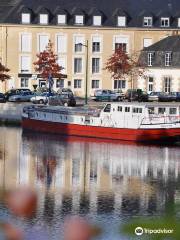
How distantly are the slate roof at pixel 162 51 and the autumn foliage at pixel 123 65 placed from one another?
697 mm

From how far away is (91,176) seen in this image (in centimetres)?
3175

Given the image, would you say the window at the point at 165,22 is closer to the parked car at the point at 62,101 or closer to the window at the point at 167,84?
the window at the point at 167,84

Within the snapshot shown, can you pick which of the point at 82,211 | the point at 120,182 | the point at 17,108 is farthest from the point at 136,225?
the point at 17,108

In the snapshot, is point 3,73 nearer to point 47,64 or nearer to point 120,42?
point 47,64

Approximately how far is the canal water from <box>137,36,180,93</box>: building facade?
1780cm

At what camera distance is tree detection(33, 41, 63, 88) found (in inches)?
2618

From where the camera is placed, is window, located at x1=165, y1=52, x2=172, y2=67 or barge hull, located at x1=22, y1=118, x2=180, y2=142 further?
window, located at x1=165, y1=52, x2=172, y2=67

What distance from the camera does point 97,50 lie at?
228 ft

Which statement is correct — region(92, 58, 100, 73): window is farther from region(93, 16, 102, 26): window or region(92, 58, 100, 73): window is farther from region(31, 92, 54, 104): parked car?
region(31, 92, 54, 104): parked car

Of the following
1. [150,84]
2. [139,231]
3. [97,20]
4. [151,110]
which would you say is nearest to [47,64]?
[97,20]

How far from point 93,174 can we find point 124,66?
3471 cm

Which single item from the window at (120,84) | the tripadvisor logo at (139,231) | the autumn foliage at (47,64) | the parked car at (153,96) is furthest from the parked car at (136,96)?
the tripadvisor logo at (139,231)

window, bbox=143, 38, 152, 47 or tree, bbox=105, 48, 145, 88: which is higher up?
window, bbox=143, 38, 152, 47

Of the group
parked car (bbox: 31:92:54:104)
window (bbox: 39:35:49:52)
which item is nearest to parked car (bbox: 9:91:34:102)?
parked car (bbox: 31:92:54:104)
